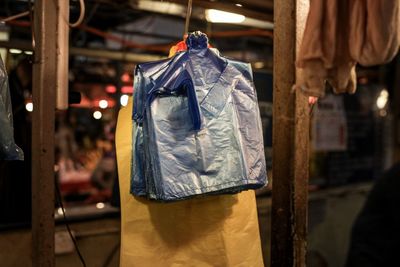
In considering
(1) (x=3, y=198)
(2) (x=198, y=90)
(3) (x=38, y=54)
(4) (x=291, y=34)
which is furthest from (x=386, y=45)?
(1) (x=3, y=198)

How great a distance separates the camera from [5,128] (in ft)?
9.00

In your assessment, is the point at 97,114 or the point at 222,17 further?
the point at 97,114

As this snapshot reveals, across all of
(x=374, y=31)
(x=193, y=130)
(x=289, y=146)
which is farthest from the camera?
(x=289, y=146)

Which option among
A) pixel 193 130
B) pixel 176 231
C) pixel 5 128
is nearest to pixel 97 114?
pixel 176 231

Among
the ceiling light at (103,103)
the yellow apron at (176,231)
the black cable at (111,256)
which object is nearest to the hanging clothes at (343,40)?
the yellow apron at (176,231)

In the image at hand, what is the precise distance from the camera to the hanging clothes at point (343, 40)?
238 cm

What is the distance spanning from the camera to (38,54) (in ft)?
10.5

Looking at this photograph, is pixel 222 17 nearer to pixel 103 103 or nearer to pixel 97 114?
pixel 103 103

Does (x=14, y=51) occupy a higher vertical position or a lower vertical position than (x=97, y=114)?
higher

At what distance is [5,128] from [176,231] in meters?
1.29

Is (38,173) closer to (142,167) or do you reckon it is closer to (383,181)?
(142,167)

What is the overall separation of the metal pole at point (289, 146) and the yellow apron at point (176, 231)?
30cm

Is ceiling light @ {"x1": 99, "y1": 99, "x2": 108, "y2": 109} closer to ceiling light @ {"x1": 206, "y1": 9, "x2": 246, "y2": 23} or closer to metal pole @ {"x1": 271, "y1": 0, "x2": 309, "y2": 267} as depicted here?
ceiling light @ {"x1": 206, "y1": 9, "x2": 246, "y2": 23}

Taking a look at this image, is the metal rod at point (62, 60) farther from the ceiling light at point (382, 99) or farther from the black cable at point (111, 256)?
the ceiling light at point (382, 99)
